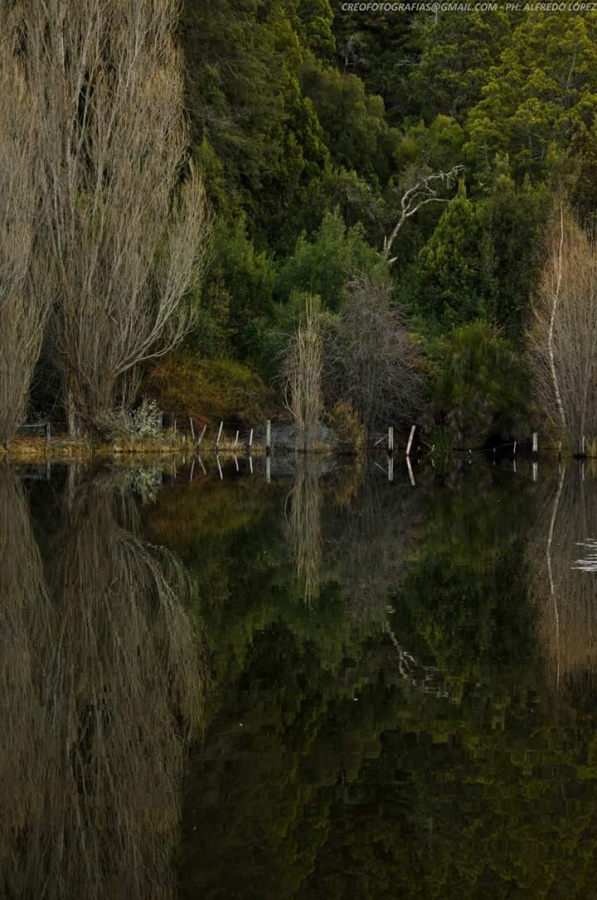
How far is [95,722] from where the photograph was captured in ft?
23.7

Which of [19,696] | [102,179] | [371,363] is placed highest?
[102,179]

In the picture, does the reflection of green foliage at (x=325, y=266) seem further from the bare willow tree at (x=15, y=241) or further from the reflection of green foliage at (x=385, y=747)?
the reflection of green foliage at (x=385, y=747)

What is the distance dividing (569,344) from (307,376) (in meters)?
7.54

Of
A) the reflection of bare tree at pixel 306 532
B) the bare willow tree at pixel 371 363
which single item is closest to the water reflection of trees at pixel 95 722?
the reflection of bare tree at pixel 306 532

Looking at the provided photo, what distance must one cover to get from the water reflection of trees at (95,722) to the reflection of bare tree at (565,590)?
274cm

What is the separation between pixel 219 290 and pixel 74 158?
29.1 feet

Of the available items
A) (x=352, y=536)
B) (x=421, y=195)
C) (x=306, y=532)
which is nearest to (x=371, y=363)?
(x=421, y=195)

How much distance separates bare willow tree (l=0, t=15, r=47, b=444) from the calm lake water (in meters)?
14.3

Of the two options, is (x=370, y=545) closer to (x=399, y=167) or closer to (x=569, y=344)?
(x=569, y=344)

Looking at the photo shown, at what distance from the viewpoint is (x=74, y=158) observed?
31.5 m

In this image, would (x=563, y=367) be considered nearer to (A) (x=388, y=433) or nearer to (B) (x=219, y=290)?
(A) (x=388, y=433)

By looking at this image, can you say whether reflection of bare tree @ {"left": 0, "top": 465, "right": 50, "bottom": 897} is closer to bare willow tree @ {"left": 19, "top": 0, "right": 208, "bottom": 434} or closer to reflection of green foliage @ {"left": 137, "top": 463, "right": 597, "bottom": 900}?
reflection of green foliage @ {"left": 137, "top": 463, "right": 597, "bottom": 900}

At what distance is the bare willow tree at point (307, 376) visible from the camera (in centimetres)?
3569

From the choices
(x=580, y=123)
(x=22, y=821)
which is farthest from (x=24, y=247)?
(x=580, y=123)
